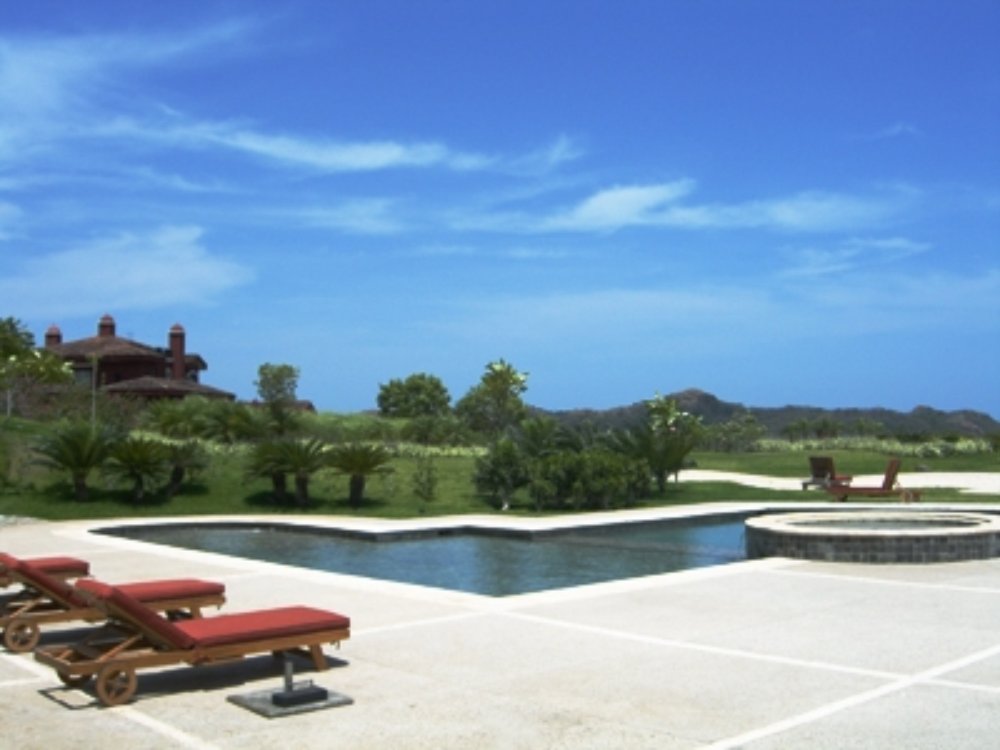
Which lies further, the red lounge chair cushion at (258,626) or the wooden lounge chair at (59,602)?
the wooden lounge chair at (59,602)

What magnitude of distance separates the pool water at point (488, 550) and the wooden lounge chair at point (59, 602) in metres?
3.70

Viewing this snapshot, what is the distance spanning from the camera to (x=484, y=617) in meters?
8.93

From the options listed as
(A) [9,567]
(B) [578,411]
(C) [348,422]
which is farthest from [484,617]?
(B) [578,411]

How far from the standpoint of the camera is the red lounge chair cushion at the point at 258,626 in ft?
21.3

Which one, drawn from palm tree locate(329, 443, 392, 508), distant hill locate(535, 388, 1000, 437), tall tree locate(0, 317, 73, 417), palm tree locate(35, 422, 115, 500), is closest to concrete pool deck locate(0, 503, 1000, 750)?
palm tree locate(329, 443, 392, 508)

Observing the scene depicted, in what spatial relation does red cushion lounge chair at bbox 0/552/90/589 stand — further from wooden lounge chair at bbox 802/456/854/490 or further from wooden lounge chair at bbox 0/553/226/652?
wooden lounge chair at bbox 802/456/854/490

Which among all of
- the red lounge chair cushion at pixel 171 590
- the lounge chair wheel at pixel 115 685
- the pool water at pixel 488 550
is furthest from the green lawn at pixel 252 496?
the lounge chair wheel at pixel 115 685

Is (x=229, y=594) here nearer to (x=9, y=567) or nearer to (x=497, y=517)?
(x=9, y=567)

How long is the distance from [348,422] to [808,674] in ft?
113

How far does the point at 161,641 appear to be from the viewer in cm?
655

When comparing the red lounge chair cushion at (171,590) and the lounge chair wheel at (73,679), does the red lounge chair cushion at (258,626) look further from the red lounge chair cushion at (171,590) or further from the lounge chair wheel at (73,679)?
the red lounge chair cushion at (171,590)

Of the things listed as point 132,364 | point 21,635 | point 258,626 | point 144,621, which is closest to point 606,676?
point 258,626

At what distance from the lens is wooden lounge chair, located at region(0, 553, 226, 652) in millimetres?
7875

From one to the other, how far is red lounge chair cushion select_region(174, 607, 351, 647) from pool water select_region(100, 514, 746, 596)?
439cm
